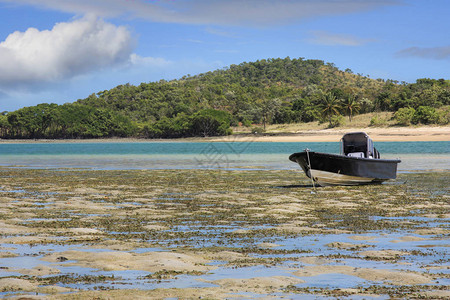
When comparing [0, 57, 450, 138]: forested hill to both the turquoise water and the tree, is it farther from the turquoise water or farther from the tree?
the turquoise water

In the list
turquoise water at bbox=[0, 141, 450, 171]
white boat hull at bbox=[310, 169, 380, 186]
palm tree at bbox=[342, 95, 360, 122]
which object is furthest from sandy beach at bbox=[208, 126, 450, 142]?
white boat hull at bbox=[310, 169, 380, 186]

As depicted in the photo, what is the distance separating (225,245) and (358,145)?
18.6 meters

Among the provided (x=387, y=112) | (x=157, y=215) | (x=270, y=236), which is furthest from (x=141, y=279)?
(x=387, y=112)

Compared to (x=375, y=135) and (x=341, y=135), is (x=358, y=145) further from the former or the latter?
(x=341, y=135)

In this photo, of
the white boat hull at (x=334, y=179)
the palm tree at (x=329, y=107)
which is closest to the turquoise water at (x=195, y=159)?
the white boat hull at (x=334, y=179)

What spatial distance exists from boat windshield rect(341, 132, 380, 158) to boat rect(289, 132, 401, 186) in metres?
0.19

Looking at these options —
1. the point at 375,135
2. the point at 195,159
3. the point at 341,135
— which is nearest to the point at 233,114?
the point at 341,135

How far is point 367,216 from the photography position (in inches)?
648

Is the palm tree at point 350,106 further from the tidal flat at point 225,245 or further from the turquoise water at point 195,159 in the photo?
the tidal flat at point 225,245

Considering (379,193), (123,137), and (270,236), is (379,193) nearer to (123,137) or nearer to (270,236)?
(270,236)

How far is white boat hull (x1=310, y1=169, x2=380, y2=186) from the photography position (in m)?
26.5

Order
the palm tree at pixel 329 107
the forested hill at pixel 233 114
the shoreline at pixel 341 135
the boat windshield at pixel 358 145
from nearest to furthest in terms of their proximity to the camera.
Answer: the boat windshield at pixel 358 145 < the shoreline at pixel 341 135 < the forested hill at pixel 233 114 < the palm tree at pixel 329 107

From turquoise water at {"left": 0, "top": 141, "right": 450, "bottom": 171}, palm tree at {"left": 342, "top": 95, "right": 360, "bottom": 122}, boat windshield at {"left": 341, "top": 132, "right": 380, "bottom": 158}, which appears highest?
palm tree at {"left": 342, "top": 95, "right": 360, "bottom": 122}

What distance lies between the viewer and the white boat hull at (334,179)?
2645 centimetres
